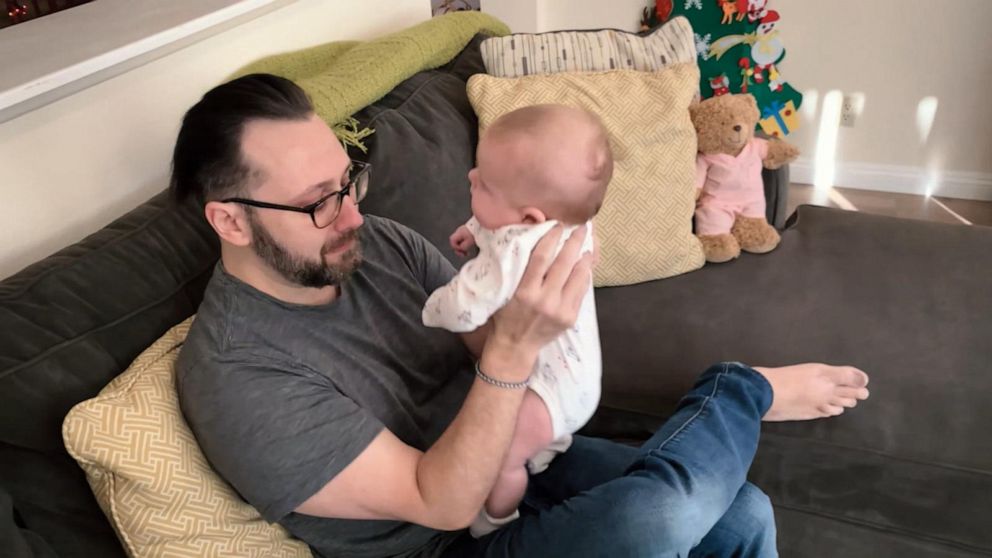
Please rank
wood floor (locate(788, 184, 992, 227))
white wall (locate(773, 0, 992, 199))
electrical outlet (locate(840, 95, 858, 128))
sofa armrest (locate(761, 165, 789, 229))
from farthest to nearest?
electrical outlet (locate(840, 95, 858, 128)), wood floor (locate(788, 184, 992, 227)), white wall (locate(773, 0, 992, 199)), sofa armrest (locate(761, 165, 789, 229))

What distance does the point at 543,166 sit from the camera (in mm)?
1092

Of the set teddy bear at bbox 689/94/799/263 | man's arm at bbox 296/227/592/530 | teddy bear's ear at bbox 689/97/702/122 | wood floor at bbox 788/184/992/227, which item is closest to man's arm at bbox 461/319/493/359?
man's arm at bbox 296/227/592/530

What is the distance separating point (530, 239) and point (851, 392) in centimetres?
75

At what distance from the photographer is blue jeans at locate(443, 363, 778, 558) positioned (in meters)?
1.10

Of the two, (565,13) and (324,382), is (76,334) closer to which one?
(324,382)

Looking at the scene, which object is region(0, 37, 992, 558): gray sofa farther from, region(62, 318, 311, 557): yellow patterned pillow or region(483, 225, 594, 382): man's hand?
region(483, 225, 594, 382): man's hand

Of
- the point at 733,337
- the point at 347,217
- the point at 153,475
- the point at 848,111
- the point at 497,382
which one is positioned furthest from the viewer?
the point at 848,111

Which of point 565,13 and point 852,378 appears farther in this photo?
point 565,13

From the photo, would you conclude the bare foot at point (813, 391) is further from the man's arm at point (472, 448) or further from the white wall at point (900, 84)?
the white wall at point (900, 84)

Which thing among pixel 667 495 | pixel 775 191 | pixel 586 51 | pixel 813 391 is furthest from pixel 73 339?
pixel 775 191

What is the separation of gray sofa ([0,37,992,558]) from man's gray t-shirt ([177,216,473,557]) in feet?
0.49

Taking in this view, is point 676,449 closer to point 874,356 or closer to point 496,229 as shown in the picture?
point 496,229

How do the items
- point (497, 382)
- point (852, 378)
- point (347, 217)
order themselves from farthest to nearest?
point (852, 378), point (347, 217), point (497, 382)

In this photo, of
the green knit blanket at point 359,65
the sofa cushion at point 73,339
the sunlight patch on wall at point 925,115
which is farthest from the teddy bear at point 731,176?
the sunlight patch on wall at point 925,115
